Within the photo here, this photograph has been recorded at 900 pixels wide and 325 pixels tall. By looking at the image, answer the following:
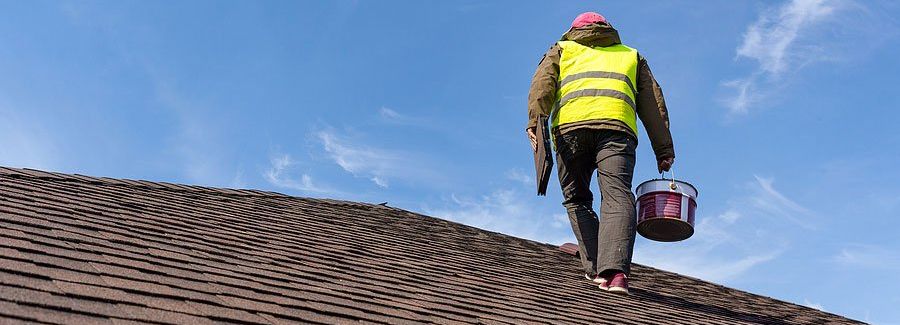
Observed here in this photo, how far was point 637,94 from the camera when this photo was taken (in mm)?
5543

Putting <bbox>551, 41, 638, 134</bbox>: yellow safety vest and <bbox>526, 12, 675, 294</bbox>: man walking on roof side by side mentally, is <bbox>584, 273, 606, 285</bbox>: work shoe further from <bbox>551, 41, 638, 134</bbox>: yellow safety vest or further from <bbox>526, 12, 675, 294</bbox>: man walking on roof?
<bbox>551, 41, 638, 134</bbox>: yellow safety vest

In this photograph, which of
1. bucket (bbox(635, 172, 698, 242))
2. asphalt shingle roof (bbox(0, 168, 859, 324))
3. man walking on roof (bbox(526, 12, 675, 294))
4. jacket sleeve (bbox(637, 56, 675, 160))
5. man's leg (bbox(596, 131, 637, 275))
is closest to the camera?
asphalt shingle roof (bbox(0, 168, 859, 324))

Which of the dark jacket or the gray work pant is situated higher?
the dark jacket

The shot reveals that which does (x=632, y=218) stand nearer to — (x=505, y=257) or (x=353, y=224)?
(x=505, y=257)

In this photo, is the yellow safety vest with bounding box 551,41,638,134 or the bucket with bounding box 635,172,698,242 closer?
the yellow safety vest with bounding box 551,41,638,134

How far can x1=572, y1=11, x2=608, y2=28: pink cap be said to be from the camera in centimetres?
559

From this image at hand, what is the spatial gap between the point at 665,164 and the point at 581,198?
19.8 inches

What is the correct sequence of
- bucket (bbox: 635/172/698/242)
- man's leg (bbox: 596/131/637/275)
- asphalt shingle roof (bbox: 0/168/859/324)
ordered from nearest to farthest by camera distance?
asphalt shingle roof (bbox: 0/168/859/324)
man's leg (bbox: 596/131/637/275)
bucket (bbox: 635/172/698/242)

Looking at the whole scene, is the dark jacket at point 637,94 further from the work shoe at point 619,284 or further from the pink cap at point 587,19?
the work shoe at point 619,284

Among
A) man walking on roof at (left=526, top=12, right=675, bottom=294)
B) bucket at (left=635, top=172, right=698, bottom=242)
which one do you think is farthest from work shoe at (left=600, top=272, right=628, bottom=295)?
bucket at (left=635, top=172, right=698, bottom=242)

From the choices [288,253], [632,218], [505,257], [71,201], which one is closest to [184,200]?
[71,201]

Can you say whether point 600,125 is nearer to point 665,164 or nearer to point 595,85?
point 595,85

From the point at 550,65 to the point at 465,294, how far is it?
1608 mm

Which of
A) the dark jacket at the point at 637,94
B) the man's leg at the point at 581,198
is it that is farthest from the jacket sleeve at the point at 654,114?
the man's leg at the point at 581,198
